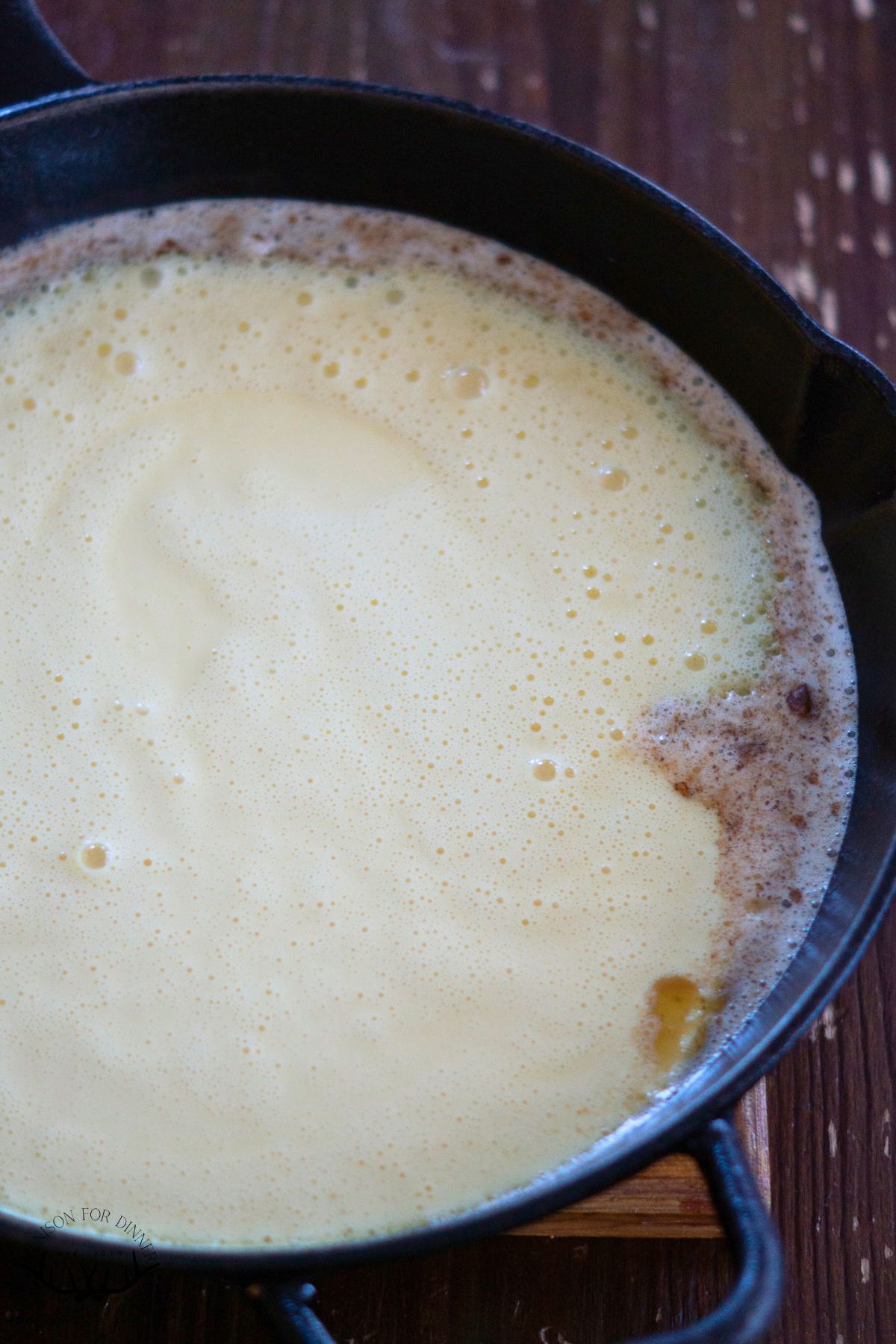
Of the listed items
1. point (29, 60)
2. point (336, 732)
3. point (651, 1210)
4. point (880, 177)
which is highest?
point (880, 177)

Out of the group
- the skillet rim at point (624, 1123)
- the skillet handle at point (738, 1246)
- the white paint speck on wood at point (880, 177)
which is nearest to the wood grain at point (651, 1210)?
the skillet rim at point (624, 1123)

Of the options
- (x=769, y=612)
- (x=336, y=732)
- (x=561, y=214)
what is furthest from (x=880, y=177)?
(x=336, y=732)

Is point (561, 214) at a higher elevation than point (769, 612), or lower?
higher

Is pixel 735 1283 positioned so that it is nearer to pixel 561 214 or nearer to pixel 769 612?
pixel 769 612

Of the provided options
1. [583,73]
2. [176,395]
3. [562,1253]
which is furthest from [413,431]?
[562,1253]

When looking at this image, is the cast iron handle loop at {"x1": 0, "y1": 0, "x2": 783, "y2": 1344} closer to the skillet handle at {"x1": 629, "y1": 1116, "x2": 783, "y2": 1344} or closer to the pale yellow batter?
the skillet handle at {"x1": 629, "y1": 1116, "x2": 783, "y2": 1344}

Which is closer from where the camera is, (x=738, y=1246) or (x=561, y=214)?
(x=738, y=1246)

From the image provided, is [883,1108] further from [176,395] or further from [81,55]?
[81,55]
